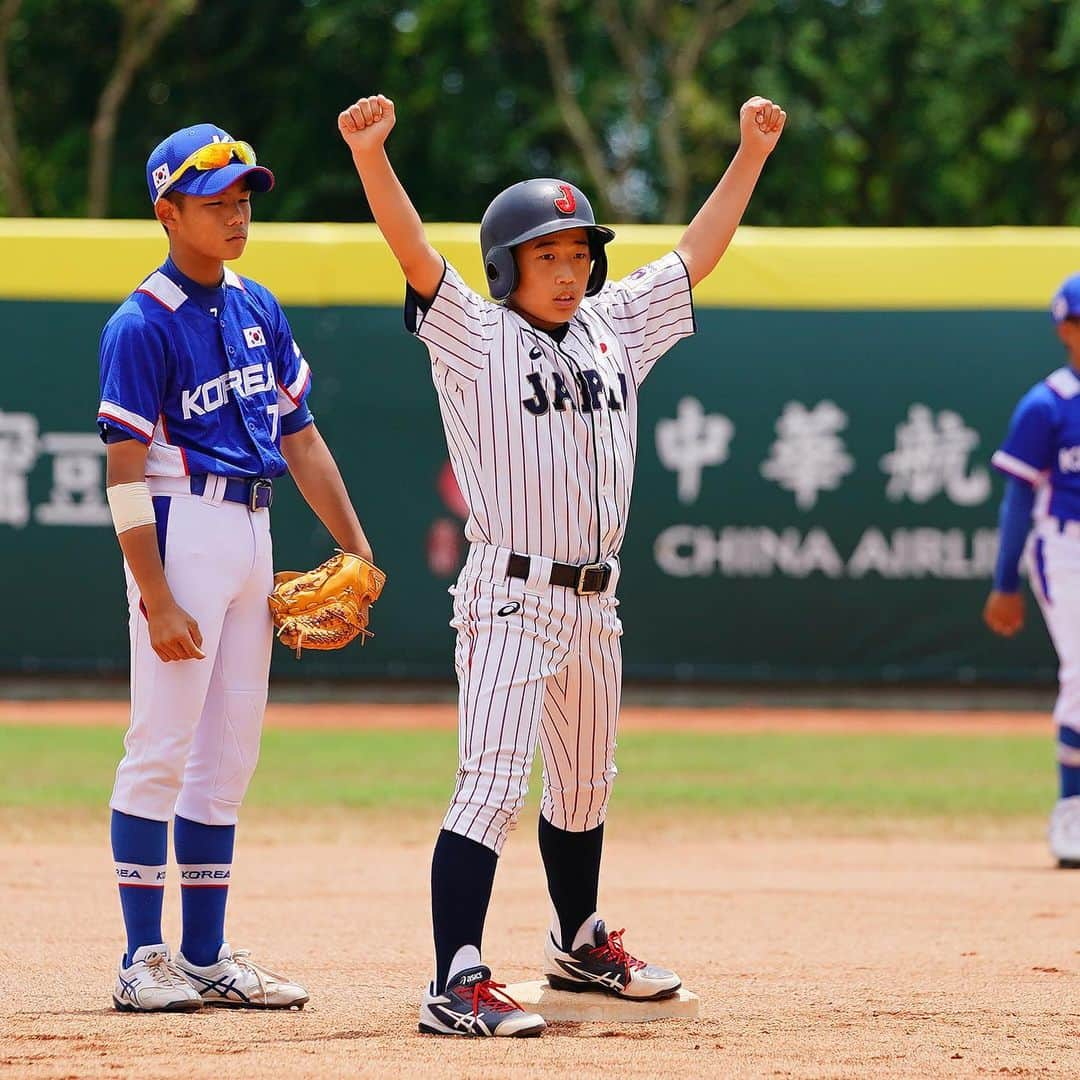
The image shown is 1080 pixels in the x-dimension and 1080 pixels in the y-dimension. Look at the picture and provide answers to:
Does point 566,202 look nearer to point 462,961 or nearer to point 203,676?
point 203,676

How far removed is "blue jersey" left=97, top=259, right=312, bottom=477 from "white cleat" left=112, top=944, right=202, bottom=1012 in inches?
42.5

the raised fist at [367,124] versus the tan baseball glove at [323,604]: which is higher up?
the raised fist at [367,124]

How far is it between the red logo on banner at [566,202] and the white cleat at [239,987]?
1844 millimetres

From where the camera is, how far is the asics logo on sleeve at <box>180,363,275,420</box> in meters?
4.10

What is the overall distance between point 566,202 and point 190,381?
919 mm

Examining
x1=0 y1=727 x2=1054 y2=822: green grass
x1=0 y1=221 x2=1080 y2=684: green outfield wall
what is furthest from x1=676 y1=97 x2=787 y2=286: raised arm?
x1=0 y1=221 x2=1080 y2=684: green outfield wall

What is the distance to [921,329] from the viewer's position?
40.7 ft

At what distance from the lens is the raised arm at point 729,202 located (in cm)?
437

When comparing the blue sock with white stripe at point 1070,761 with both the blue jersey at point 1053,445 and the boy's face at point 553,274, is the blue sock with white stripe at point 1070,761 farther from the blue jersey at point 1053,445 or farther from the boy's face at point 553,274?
the boy's face at point 553,274

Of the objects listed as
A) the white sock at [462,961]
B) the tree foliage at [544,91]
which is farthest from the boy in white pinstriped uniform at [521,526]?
the tree foliage at [544,91]

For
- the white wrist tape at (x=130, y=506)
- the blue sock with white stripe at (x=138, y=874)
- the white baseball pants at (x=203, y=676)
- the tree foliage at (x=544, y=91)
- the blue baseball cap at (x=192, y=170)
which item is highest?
the tree foliage at (x=544, y=91)

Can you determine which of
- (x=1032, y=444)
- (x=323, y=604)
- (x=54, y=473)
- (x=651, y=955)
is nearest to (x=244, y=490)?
(x=323, y=604)

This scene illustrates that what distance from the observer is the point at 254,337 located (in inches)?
168

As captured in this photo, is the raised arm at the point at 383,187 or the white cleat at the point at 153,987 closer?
the raised arm at the point at 383,187
